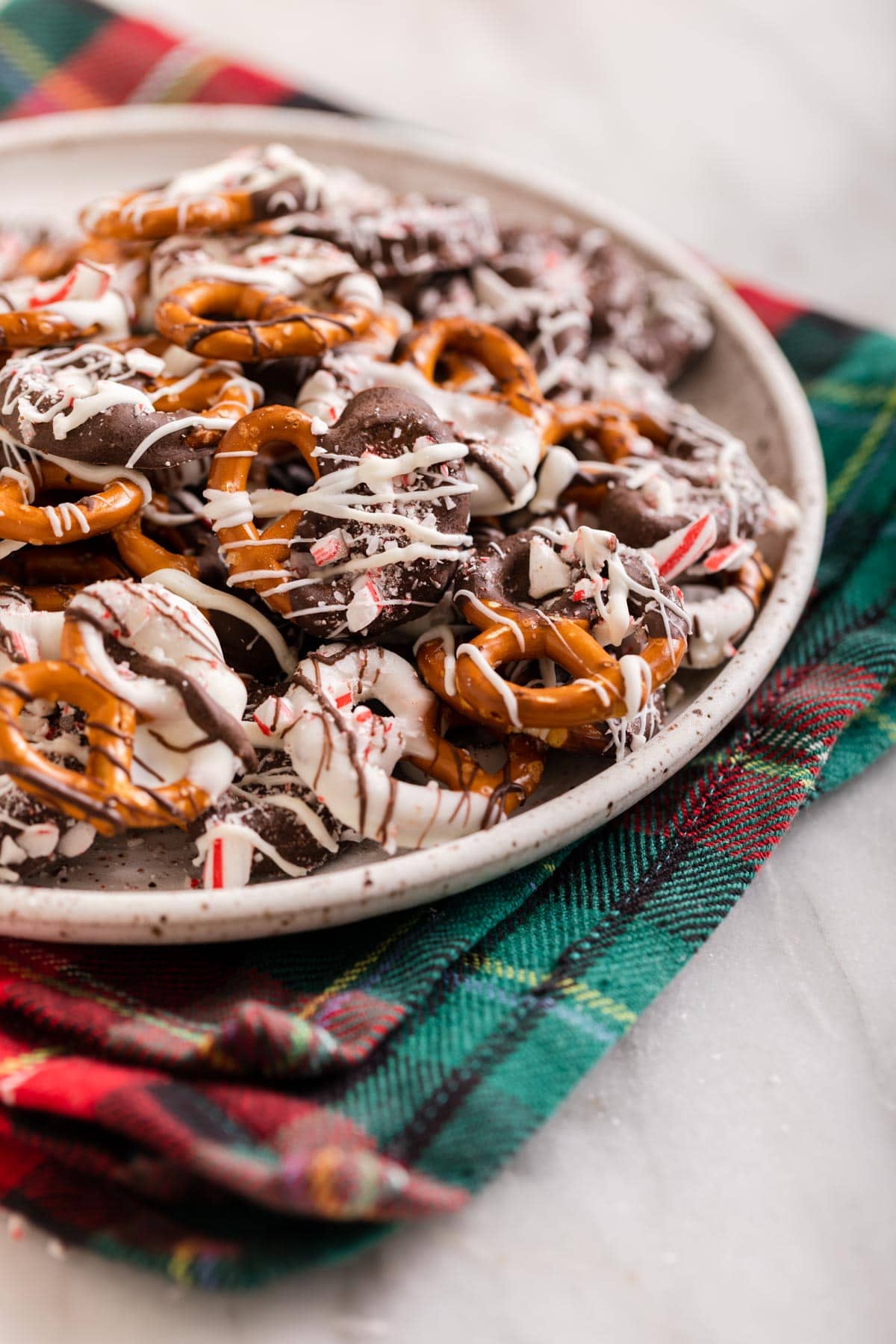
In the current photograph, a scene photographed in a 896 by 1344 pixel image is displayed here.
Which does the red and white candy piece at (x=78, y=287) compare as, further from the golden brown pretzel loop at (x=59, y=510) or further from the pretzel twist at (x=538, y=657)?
the pretzel twist at (x=538, y=657)

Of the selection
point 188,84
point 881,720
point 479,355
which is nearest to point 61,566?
point 479,355

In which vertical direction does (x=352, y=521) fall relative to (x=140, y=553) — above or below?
above

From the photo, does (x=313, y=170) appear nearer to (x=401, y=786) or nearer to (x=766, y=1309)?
(x=401, y=786)

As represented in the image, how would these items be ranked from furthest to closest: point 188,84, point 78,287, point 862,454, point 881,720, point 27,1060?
point 188,84 → point 862,454 → point 881,720 → point 78,287 → point 27,1060

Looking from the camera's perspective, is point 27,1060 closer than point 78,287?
Yes

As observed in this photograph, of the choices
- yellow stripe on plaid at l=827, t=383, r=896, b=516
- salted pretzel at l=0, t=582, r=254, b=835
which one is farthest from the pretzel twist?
yellow stripe on plaid at l=827, t=383, r=896, b=516

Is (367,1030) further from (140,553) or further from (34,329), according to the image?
(34,329)

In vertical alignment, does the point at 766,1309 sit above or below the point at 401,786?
below

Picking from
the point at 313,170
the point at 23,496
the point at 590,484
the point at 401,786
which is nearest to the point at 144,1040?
the point at 401,786
